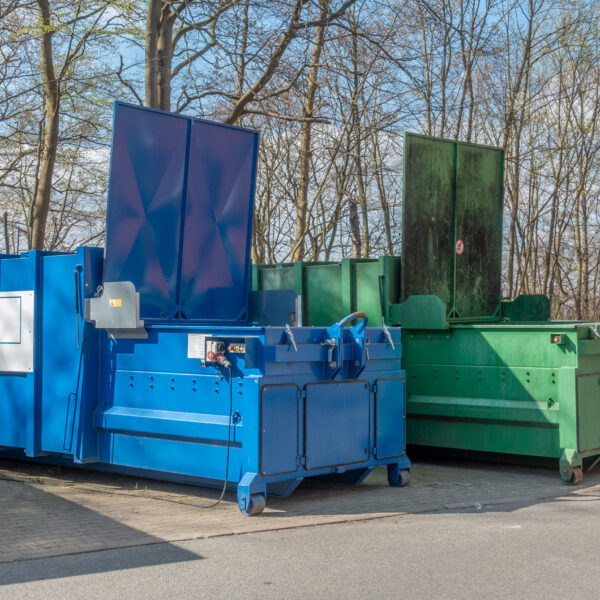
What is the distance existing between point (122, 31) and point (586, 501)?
39.7ft

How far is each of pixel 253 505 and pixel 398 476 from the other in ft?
6.48

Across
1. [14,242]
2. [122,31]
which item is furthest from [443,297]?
[14,242]

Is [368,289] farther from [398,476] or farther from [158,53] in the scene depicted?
[158,53]

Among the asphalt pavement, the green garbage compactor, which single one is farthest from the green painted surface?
the asphalt pavement

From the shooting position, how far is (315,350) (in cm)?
726

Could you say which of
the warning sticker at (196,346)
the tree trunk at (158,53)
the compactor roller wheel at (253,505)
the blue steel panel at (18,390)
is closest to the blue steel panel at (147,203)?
the blue steel panel at (18,390)

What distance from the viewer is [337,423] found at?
7.45 meters

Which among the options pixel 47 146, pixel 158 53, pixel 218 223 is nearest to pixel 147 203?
pixel 218 223

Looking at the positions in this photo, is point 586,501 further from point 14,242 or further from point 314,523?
point 14,242

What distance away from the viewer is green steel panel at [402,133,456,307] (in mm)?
10227

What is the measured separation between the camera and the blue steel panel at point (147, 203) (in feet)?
26.2

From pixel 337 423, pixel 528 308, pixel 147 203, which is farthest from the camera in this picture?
pixel 528 308

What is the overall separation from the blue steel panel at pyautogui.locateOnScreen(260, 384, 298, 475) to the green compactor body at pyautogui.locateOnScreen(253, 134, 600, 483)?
9.81ft

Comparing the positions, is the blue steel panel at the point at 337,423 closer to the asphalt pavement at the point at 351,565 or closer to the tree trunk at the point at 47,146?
the asphalt pavement at the point at 351,565
